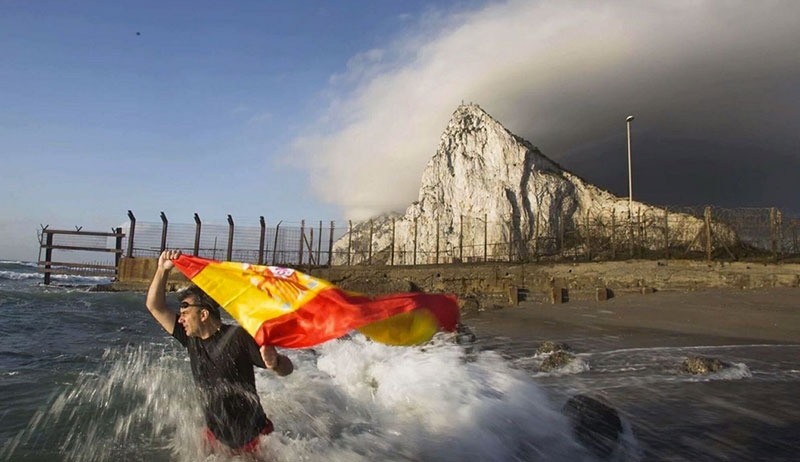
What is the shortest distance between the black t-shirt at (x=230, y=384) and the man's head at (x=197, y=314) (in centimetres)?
8

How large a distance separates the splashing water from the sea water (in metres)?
0.02

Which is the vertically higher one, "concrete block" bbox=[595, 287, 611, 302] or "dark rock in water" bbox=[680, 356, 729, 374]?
"concrete block" bbox=[595, 287, 611, 302]

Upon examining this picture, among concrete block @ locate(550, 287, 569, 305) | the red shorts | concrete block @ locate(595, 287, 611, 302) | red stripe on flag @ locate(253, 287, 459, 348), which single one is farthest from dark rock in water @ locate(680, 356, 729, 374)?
concrete block @ locate(550, 287, 569, 305)

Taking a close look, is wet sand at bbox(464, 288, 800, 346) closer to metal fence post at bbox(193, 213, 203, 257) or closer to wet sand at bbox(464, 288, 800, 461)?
wet sand at bbox(464, 288, 800, 461)

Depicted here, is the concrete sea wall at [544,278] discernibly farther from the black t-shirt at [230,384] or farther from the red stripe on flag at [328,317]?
the black t-shirt at [230,384]

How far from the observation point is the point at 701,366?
25.9 feet

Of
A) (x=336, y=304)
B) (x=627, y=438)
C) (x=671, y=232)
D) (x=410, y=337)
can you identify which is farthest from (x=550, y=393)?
(x=671, y=232)

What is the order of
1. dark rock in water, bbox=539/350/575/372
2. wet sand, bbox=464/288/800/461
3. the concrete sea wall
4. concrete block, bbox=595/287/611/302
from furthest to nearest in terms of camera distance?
1. the concrete sea wall
2. concrete block, bbox=595/287/611/302
3. dark rock in water, bbox=539/350/575/372
4. wet sand, bbox=464/288/800/461

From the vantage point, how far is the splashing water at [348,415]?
4.61 meters

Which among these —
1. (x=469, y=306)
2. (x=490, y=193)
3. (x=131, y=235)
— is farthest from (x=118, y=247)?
(x=490, y=193)

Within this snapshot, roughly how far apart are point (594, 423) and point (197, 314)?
4.11 metres

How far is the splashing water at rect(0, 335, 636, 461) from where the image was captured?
4.61 metres

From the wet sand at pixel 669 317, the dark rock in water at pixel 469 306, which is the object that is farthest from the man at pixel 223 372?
the dark rock in water at pixel 469 306

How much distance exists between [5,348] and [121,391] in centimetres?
508
